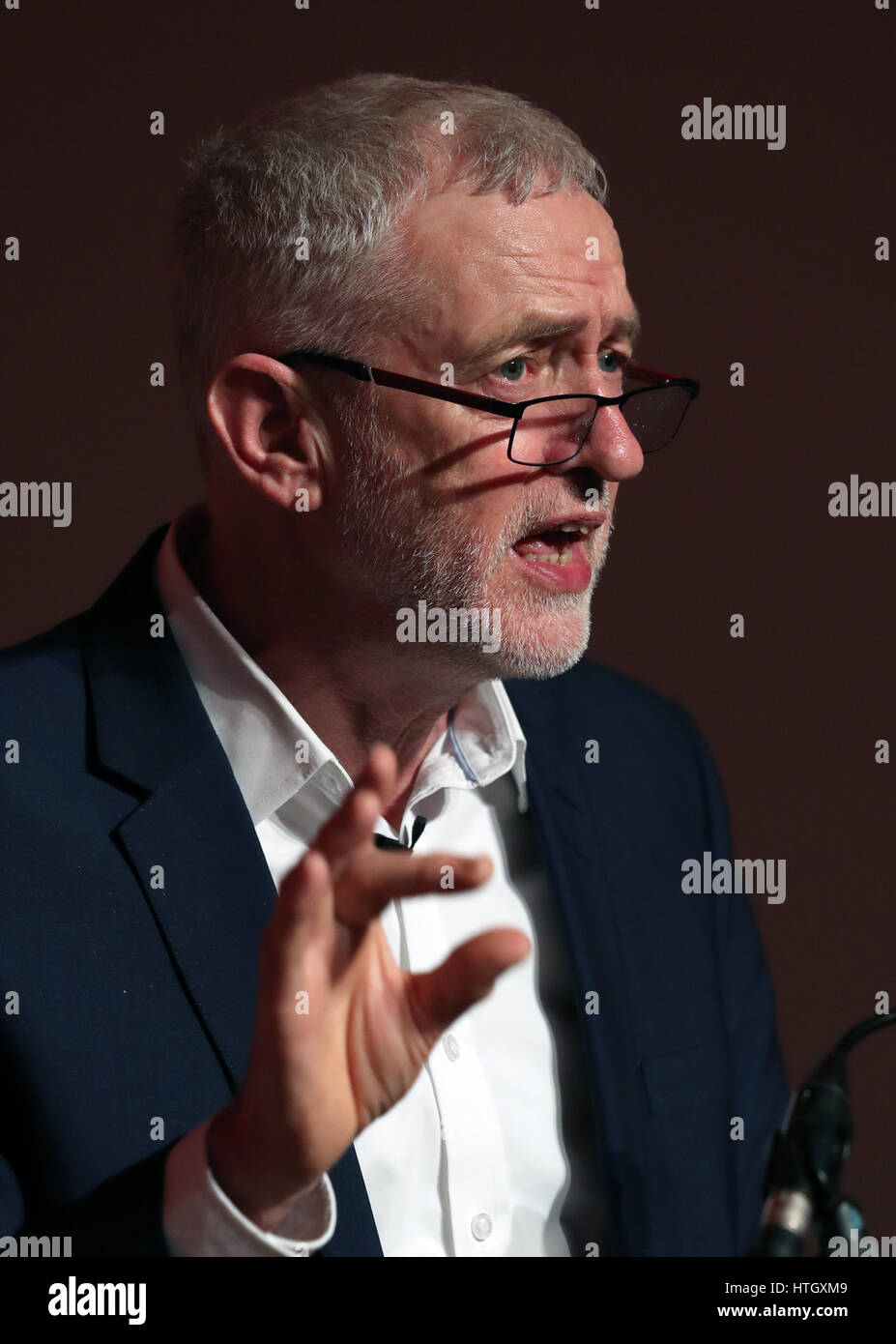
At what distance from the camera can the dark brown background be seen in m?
2.43

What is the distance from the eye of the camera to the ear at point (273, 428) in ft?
5.74

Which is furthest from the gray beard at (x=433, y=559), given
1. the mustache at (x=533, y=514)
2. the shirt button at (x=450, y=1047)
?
the shirt button at (x=450, y=1047)

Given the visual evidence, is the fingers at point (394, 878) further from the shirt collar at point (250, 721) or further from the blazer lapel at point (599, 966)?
the blazer lapel at point (599, 966)

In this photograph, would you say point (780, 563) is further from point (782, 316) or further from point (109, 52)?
point (109, 52)

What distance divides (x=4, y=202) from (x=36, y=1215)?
1.47m

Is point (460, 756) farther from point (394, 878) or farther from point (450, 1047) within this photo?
point (394, 878)

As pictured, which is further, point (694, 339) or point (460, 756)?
point (694, 339)

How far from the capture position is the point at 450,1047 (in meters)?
1.73

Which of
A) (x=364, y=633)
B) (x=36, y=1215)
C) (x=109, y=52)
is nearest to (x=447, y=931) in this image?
(x=364, y=633)

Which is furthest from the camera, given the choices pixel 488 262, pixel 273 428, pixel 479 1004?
pixel 273 428

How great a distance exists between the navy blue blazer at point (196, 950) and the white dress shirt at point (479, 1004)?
0.13 feet

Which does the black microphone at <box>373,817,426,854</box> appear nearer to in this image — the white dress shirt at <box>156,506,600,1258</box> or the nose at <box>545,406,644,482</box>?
the white dress shirt at <box>156,506,600,1258</box>

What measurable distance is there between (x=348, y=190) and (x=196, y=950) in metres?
0.76

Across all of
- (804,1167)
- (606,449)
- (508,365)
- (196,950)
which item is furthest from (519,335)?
(804,1167)
